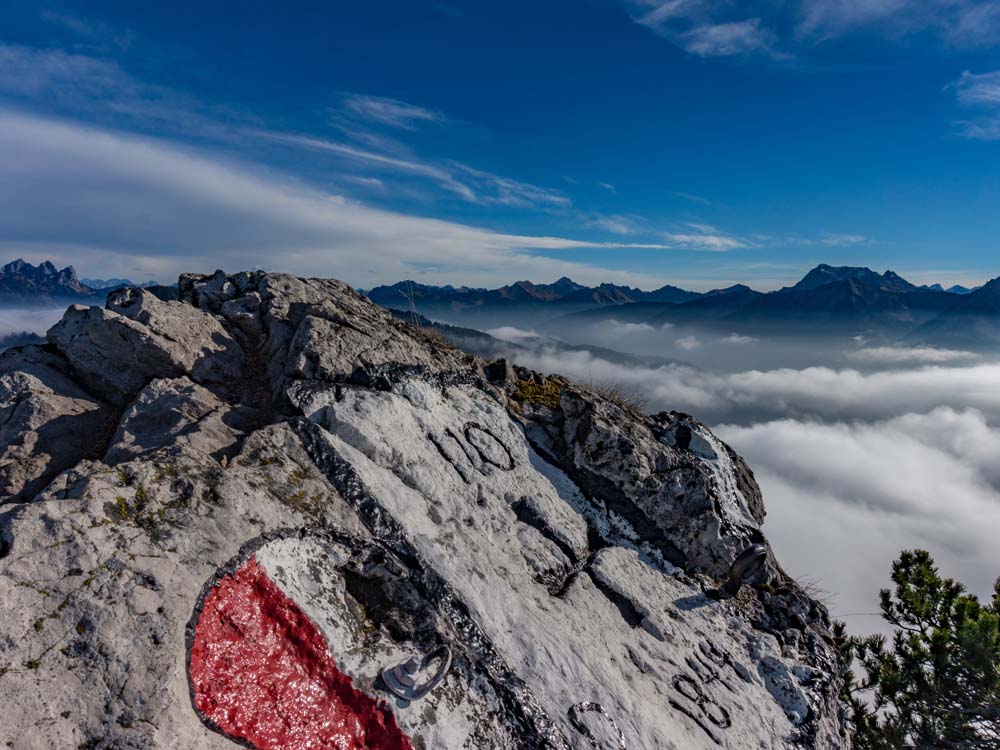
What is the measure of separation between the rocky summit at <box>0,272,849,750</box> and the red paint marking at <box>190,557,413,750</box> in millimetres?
26

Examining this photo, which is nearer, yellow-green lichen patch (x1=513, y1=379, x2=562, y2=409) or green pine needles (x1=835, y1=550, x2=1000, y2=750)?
green pine needles (x1=835, y1=550, x2=1000, y2=750)

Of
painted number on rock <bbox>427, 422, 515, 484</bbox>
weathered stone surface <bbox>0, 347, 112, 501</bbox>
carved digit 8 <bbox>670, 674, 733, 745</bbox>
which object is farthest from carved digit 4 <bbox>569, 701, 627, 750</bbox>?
weathered stone surface <bbox>0, 347, 112, 501</bbox>

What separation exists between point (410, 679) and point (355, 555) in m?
2.06

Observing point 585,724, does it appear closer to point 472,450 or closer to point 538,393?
point 472,450

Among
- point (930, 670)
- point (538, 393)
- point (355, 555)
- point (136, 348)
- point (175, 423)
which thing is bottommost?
point (930, 670)

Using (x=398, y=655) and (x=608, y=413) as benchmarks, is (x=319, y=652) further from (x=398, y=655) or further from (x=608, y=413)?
(x=608, y=413)

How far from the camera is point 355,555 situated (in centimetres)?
782

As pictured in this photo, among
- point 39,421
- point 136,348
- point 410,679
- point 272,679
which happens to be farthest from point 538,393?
point 39,421

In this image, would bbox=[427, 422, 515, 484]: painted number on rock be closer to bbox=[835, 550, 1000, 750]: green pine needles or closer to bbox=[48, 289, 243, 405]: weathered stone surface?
bbox=[48, 289, 243, 405]: weathered stone surface

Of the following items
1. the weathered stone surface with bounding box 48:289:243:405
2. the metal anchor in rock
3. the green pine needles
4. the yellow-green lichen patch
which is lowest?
the green pine needles

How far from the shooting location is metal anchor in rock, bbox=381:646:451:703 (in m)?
6.40

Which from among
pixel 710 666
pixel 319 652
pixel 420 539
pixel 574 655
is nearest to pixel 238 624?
pixel 319 652

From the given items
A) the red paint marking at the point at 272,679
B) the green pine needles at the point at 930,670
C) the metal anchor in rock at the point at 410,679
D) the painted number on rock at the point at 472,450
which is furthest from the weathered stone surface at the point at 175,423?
the green pine needles at the point at 930,670

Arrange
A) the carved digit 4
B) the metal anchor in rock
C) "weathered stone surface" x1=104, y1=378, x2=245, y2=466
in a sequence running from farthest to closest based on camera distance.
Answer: "weathered stone surface" x1=104, y1=378, x2=245, y2=466 < the carved digit 4 < the metal anchor in rock
